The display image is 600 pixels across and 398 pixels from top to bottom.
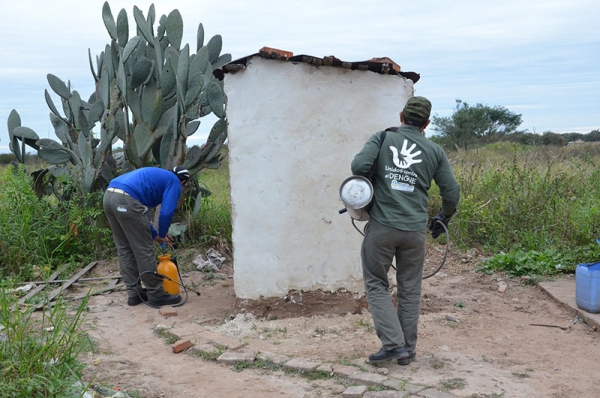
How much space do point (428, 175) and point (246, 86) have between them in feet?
5.92

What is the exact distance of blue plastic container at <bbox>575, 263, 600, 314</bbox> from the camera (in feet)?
17.1

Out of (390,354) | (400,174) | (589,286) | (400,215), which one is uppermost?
(400,174)

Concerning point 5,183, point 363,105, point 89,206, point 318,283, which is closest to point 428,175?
point 363,105

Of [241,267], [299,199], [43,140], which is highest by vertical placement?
[43,140]

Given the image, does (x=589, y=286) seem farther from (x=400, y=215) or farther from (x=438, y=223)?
(x=400, y=215)

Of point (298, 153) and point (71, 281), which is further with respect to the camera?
point (71, 281)

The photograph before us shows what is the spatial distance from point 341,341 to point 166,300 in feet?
6.95

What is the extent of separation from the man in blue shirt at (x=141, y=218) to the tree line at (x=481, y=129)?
17.1 m

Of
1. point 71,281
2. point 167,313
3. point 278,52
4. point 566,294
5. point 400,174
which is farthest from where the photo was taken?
point 71,281

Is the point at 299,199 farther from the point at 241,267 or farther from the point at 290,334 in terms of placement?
the point at 290,334

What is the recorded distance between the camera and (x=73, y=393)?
335 centimetres

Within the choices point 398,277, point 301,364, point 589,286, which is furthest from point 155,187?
point 589,286

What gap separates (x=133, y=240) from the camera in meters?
6.00

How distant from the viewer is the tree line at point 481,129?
22750mm
